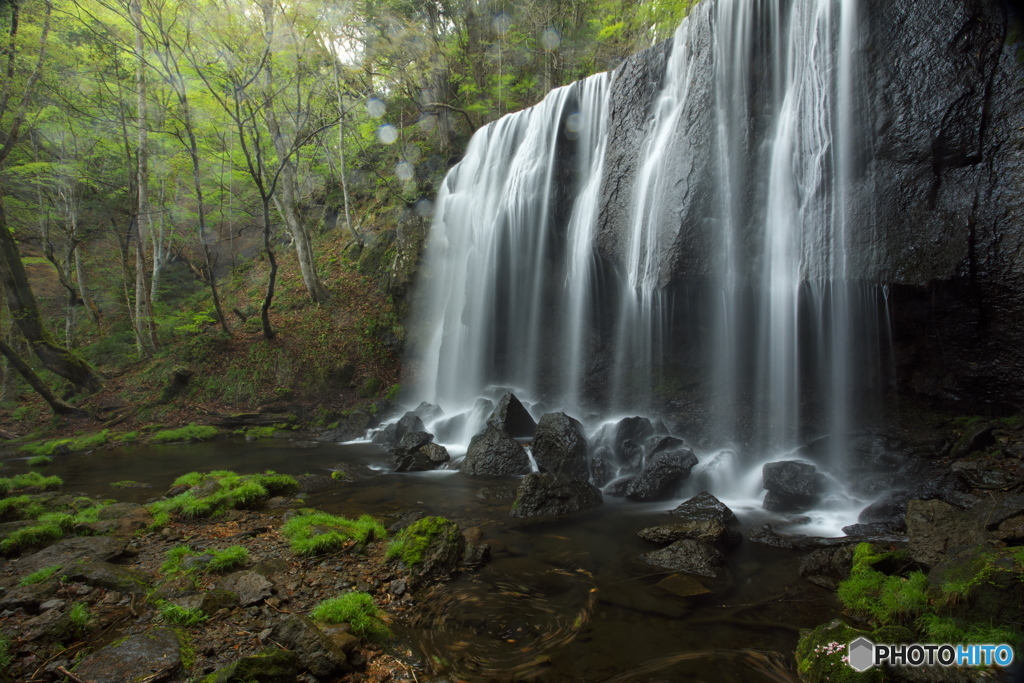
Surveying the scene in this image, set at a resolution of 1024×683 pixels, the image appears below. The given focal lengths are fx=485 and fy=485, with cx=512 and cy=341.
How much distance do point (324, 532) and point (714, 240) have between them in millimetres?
8823

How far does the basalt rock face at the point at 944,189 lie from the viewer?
7.38m

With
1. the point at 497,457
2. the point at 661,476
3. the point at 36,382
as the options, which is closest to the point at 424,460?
the point at 497,457

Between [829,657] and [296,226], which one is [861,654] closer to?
[829,657]

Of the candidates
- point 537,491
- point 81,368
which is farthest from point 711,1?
point 81,368

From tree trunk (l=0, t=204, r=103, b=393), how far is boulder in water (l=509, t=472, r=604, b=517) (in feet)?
51.9

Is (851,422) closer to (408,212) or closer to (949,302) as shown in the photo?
(949,302)

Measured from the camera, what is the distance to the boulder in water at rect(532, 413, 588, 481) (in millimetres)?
9336

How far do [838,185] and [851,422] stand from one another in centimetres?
438

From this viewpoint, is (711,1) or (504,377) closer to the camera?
(711,1)

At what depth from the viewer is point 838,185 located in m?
8.62

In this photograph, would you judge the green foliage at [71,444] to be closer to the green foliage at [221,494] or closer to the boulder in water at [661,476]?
the green foliage at [221,494]

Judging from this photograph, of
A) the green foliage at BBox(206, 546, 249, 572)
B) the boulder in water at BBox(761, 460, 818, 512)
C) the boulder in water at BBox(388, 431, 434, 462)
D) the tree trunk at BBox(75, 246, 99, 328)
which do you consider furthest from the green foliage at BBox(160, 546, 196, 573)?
the tree trunk at BBox(75, 246, 99, 328)

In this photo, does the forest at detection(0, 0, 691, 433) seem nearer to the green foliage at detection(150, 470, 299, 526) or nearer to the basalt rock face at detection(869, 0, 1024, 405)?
the green foliage at detection(150, 470, 299, 526)

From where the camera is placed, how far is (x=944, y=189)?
7863 mm
